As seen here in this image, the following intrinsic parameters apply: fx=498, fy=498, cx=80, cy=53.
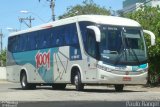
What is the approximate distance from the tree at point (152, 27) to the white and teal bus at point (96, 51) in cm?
547

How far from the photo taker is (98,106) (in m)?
15.0

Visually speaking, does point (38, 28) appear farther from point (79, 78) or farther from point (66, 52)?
point (79, 78)

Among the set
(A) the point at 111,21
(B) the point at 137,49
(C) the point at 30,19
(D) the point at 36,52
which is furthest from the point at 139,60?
(C) the point at 30,19

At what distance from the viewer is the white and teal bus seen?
2275cm

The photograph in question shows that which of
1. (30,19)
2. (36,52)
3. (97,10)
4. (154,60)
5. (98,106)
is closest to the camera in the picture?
(98,106)

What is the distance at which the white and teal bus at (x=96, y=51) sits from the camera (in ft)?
74.6

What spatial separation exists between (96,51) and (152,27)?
10076mm

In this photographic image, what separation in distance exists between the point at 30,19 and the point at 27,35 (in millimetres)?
50358

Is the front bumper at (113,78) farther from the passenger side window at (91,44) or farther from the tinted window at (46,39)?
the tinted window at (46,39)

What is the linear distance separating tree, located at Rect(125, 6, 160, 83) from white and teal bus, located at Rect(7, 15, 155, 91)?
18.0 feet

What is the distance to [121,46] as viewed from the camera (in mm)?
23000

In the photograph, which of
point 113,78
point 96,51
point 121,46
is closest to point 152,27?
point 121,46

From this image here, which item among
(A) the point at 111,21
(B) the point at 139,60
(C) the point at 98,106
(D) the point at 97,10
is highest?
(D) the point at 97,10

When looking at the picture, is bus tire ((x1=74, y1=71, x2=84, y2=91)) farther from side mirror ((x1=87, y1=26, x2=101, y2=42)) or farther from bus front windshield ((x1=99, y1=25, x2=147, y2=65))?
side mirror ((x1=87, y1=26, x2=101, y2=42))
